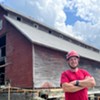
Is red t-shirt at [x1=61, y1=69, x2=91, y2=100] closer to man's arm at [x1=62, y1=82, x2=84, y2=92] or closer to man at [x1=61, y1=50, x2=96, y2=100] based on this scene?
man at [x1=61, y1=50, x2=96, y2=100]

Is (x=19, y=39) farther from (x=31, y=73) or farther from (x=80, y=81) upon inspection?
(x=80, y=81)

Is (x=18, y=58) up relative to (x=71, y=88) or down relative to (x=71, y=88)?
up

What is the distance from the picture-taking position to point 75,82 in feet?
12.4

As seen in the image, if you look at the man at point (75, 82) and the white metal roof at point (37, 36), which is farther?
the white metal roof at point (37, 36)

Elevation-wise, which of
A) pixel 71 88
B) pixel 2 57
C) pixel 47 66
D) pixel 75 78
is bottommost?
pixel 71 88

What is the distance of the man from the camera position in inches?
147

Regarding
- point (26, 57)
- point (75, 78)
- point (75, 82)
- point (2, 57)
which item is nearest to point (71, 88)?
point (75, 82)

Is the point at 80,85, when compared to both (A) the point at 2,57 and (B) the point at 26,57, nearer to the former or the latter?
(B) the point at 26,57

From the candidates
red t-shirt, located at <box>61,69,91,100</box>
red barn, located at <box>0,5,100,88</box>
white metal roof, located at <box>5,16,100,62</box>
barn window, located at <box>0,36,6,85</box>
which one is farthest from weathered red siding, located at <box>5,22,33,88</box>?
red t-shirt, located at <box>61,69,91,100</box>

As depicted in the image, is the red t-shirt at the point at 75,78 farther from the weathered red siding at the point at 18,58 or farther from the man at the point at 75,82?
the weathered red siding at the point at 18,58

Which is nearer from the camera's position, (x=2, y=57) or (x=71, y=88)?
(x=71, y=88)

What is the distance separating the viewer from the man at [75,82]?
3742 millimetres

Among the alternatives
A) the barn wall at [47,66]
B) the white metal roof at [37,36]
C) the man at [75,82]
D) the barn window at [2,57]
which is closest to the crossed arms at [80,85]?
the man at [75,82]

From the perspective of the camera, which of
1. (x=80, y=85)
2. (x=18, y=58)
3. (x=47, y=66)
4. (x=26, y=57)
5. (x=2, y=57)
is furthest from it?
(x=2, y=57)
